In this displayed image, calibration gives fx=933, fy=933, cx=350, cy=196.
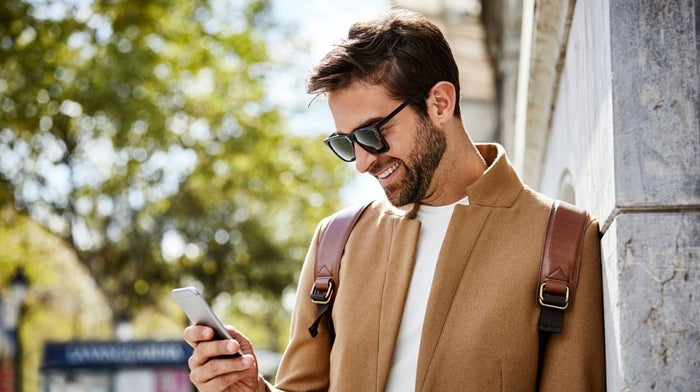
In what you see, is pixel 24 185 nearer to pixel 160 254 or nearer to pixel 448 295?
pixel 160 254

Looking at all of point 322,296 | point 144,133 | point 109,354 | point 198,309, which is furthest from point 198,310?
point 144,133

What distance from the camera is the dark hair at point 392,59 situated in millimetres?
2674

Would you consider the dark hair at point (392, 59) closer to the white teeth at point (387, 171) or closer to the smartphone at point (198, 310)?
the white teeth at point (387, 171)

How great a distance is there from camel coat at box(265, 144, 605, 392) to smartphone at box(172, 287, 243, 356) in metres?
0.32

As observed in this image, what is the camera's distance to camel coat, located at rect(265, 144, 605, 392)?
2.36m

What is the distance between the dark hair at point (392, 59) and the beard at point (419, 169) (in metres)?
0.07

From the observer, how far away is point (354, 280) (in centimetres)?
268

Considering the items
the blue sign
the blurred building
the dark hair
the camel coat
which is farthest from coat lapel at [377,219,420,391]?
the blue sign

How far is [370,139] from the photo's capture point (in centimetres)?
262

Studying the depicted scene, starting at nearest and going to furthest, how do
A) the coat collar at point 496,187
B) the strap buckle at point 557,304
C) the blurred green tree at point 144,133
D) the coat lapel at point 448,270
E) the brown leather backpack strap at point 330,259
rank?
the strap buckle at point 557,304
the coat lapel at point 448,270
the coat collar at point 496,187
the brown leather backpack strap at point 330,259
the blurred green tree at point 144,133

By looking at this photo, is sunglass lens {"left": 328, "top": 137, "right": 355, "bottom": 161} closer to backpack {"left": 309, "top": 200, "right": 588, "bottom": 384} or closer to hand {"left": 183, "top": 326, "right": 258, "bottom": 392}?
backpack {"left": 309, "top": 200, "right": 588, "bottom": 384}

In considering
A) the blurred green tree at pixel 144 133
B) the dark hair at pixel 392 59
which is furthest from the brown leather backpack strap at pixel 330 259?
the blurred green tree at pixel 144 133

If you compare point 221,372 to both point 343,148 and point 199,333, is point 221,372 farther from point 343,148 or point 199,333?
point 343,148

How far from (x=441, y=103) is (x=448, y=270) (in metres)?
0.52
